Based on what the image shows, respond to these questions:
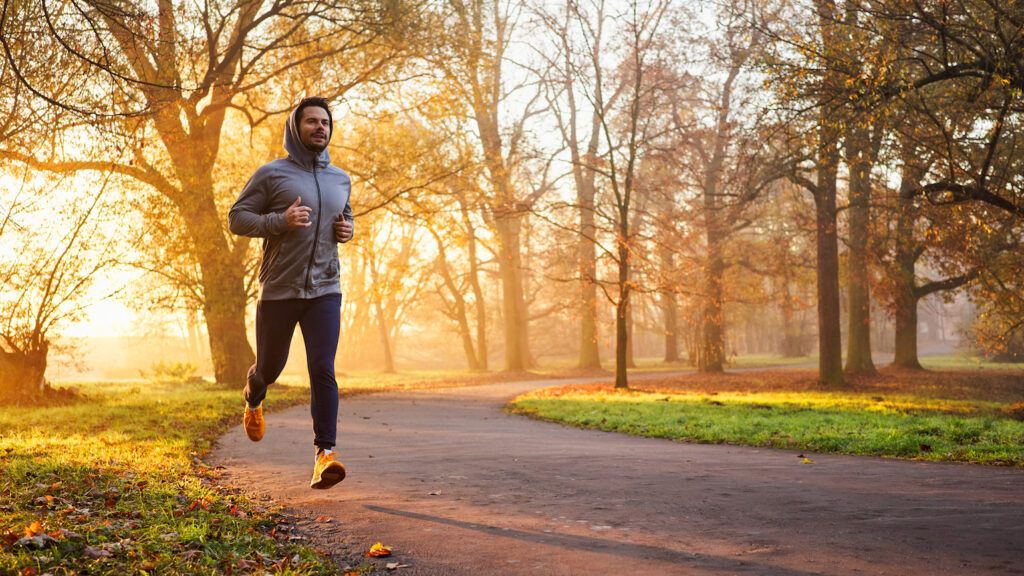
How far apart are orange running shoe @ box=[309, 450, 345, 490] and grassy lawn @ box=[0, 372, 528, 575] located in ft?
1.15

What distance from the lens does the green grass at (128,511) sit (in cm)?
358

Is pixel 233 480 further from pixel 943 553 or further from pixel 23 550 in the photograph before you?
pixel 943 553

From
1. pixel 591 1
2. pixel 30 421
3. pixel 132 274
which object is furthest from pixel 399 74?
pixel 30 421

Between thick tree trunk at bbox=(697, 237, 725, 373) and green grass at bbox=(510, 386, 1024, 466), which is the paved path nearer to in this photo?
green grass at bbox=(510, 386, 1024, 466)

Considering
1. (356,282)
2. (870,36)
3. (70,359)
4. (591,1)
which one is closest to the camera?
(870,36)

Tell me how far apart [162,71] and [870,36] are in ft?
35.8

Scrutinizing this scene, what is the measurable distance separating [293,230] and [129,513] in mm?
1981

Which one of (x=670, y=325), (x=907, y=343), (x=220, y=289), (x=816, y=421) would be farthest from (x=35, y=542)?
(x=670, y=325)

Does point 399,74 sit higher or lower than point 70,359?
higher

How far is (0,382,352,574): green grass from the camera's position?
3.58 metres

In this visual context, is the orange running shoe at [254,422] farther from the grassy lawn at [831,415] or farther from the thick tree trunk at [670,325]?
the thick tree trunk at [670,325]

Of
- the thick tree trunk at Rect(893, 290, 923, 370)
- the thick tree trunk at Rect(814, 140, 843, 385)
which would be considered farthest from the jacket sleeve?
the thick tree trunk at Rect(893, 290, 923, 370)

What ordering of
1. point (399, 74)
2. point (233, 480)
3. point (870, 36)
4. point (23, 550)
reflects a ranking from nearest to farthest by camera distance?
point (23, 550) → point (233, 480) → point (870, 36) → point (399, 74)

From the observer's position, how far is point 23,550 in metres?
3.54
